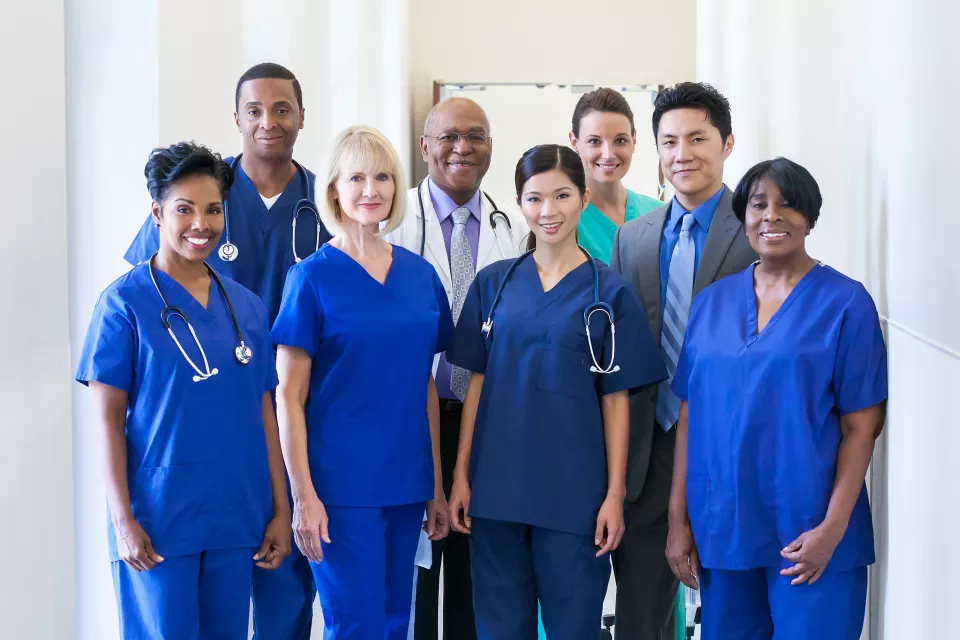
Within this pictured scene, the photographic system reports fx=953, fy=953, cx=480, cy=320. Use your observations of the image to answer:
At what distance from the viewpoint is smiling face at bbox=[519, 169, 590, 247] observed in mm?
1852

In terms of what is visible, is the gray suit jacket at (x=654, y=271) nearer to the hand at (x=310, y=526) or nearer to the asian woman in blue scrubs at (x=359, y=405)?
the asian woman in blue scrubs at (x=359, y=405)

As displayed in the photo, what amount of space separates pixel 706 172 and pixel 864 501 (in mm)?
788

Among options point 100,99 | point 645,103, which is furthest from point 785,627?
point 645,103

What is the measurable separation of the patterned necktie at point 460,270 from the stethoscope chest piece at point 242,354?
597 mm

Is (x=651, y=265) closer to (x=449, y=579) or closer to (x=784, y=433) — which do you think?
(x=784, y=433)

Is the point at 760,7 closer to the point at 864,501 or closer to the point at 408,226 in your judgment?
the point at 408,226

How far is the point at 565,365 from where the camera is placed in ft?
5.89

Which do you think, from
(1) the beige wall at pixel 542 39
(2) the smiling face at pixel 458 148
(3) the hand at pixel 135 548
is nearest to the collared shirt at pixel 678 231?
(2) the smiling face at pixel 458 148

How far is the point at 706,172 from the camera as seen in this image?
2031mm

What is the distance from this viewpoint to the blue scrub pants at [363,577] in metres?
1.79

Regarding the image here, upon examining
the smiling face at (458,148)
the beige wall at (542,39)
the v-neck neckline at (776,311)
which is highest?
the beige wall at (542,39)

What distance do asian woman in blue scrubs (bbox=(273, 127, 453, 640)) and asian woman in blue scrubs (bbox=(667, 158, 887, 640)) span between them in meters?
→ 0.55

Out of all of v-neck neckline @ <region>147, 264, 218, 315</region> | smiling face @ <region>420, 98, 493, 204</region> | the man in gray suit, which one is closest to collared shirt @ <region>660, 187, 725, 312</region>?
the man in gray suit

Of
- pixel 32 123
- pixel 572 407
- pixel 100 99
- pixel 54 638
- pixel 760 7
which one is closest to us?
pixel 32 123
